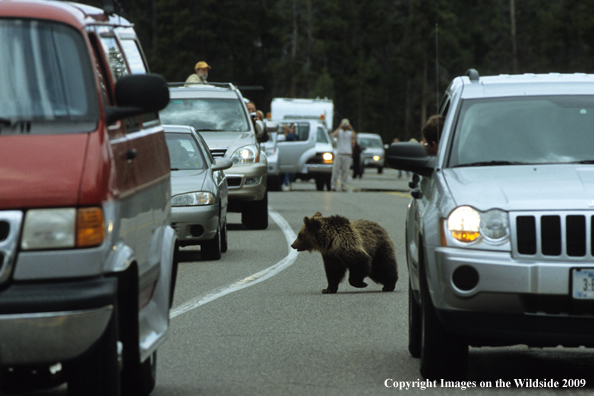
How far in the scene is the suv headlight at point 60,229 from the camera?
14.1 feet

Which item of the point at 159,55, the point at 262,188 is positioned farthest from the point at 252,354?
the point at 159,55

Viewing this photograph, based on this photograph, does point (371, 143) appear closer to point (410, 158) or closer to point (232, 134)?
point (232, 134)

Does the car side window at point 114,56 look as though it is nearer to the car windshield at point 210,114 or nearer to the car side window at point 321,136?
the car windshield at point 210,114

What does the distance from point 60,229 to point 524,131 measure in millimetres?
3393

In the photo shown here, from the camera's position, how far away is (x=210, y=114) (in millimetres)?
17906

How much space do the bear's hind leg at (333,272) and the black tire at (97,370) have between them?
5.92 m

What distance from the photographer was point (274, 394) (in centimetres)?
604

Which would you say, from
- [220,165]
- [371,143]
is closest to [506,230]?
[220,165]

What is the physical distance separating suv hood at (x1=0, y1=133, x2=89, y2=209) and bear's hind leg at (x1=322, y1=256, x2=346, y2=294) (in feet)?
20.0

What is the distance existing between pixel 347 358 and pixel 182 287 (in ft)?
13.2

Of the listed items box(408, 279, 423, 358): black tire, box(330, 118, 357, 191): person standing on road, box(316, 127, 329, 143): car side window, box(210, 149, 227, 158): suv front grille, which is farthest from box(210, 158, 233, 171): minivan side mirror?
box(316, 127, 329, 143): car side window

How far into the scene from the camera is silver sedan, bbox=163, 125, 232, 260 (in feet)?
43.7

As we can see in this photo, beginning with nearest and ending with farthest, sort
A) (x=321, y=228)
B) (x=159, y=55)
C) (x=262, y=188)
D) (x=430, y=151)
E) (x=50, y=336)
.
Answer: (x=50, y=336)
(x=430, y=151)
(x=321, y=228)
(x=262, y=188)
(x=159, y=55)

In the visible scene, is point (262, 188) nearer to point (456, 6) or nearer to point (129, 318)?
point (129, 318)
